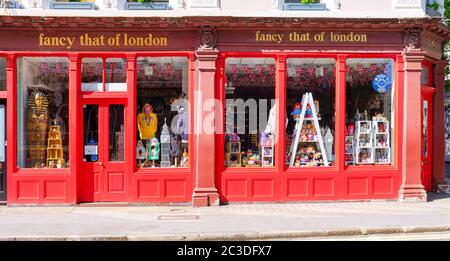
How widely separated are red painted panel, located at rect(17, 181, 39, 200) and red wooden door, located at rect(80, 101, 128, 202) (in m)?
1.00

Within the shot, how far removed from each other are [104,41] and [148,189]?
11.7 feet

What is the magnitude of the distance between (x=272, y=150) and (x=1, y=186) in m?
6.33

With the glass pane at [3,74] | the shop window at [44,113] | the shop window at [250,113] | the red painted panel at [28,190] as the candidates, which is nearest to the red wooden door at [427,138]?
the shop window at [250,113]

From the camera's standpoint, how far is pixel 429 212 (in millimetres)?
12305

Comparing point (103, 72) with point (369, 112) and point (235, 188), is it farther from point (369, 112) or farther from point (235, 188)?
point (369, 112)

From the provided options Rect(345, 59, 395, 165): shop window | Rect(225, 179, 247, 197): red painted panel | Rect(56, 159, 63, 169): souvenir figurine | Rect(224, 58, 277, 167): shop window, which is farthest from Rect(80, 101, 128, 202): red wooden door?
Rect(345, 59, 395, 165): shop window

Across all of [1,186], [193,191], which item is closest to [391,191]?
[193,191]

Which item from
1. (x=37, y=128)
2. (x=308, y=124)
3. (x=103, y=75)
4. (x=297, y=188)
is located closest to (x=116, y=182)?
(x=37, y=128)

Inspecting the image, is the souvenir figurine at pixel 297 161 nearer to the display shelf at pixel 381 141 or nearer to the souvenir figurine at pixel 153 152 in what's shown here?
the display shelf at pixel 381 141

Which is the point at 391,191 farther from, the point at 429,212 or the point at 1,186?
the point at 1,186

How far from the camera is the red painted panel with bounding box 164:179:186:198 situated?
13.6 metres

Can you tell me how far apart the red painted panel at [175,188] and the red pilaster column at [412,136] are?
5137mm

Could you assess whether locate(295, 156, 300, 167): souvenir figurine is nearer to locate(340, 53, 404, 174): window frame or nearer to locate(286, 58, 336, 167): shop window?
→ locate(286, 58, 336, 167): shop window

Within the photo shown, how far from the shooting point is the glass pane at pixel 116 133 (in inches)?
538
